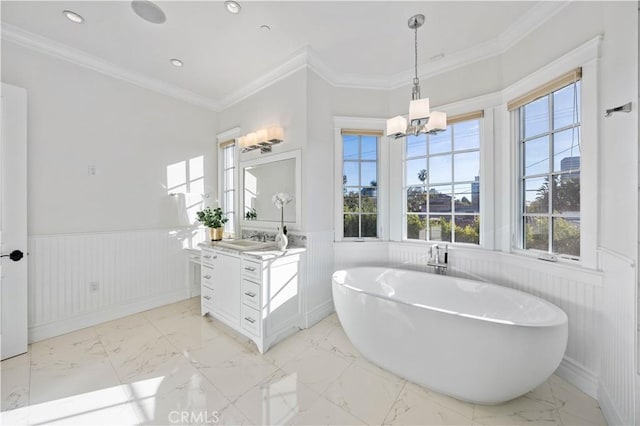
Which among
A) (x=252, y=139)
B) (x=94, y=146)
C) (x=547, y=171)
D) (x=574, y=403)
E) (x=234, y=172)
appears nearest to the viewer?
(x=574, y=403)

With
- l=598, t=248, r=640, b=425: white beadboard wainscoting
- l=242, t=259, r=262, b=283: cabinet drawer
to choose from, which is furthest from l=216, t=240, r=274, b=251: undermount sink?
l=598, t=248, r=640, b=425: white beadboard wainscoting

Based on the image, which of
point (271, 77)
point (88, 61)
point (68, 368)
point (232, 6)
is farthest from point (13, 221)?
point (271, 77)

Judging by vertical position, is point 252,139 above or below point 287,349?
above

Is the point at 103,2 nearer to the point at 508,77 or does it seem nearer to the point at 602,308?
the point at 508,77

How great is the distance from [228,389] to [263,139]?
7.69ft

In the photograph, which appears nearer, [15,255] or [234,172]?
[15,255]

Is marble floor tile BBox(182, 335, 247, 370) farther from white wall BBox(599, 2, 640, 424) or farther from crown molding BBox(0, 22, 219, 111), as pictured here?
crown molding BBox(0, 22, 219, 111)

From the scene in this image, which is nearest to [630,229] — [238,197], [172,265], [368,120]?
[368,120]

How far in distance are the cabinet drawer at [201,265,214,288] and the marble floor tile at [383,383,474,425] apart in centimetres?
207

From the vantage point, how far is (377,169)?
304 centimetres

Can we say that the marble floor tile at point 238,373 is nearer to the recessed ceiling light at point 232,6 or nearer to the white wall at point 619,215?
the white wall at point 619,215

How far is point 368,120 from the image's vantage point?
9.71ft

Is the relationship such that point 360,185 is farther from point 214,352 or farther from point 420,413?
point 214,352

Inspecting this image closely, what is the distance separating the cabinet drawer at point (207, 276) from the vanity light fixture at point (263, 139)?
1.51m
